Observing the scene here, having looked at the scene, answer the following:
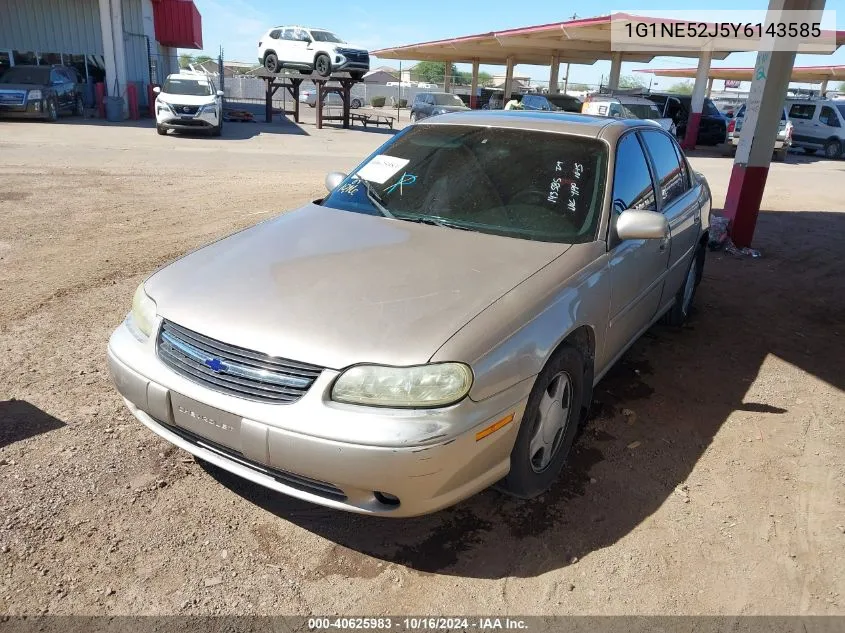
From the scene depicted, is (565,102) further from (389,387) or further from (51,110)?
(389,387)

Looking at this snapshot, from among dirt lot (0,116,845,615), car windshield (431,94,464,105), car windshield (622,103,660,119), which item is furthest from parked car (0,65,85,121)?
car windshield (622,103,660,119)


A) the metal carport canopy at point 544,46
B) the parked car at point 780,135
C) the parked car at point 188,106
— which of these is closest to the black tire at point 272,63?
the parked car at point 188,106

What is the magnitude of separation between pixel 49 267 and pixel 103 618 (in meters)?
4.42

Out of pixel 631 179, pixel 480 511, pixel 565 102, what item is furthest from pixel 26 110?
pixel 480 511

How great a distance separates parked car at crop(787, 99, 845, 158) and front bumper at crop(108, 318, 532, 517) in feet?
86.8

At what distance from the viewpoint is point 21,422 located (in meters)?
3.29

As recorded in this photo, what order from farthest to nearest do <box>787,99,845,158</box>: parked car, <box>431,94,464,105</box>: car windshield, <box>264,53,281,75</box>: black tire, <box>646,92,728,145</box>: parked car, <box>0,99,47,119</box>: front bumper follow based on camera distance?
<box>431,94,464,105</box>: car windshield → <box>646,92,728,145</box>: parked car → <box>787,99,845,158</box>: parked car → <box>264,53,281,75</box>: black tire → <box>0,99,47,119</box>: front bumper

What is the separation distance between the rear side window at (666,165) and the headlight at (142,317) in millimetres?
3107

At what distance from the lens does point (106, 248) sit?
6434mm

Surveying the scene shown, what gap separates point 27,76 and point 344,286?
885 inches

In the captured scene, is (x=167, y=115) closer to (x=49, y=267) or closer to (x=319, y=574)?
(x=49, y=267)

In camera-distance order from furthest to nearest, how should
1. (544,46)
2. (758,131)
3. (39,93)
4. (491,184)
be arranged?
1. (544,46)
2. (39,93)
3. (758,131)
4. (491,184)

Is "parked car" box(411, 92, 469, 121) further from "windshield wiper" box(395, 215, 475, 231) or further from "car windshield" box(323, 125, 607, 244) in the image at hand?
"windshield wiper" box(395, 215, 475, 231)

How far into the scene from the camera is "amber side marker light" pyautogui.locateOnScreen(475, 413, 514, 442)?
2.33m
